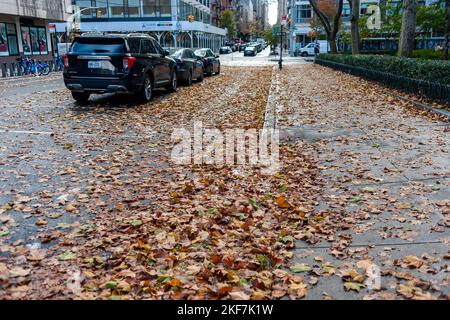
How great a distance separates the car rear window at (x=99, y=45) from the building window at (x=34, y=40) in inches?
994

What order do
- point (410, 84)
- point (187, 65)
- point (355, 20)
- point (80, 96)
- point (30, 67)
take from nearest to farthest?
point (80, 96), point (410, 84), point (187, 65), point (30, 67), point (355, 20)

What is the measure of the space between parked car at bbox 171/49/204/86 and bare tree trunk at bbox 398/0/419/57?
29.7 feet

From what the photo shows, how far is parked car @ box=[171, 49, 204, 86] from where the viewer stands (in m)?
19.0

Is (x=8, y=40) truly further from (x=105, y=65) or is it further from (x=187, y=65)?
(x=105, y=65)

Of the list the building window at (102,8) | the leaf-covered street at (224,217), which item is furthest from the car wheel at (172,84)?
the building window at (102,8)

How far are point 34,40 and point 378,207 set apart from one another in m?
37.2

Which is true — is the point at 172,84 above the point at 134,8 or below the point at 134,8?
below

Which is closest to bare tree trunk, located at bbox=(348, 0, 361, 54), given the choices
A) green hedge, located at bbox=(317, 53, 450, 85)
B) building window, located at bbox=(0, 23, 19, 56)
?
green hedge, located at bbox=(317, 53, 450, 85)

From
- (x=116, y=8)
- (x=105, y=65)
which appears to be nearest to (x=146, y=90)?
(x=105, y=65)

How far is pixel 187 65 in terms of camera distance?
19.6 m

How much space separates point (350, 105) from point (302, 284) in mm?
10550

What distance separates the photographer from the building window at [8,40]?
1257 inches

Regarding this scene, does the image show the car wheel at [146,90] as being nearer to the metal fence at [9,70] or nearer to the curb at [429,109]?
the curb at [429,109]

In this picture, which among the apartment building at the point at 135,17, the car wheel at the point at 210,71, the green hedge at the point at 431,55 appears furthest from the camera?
the apartment building at the point at 135,17
